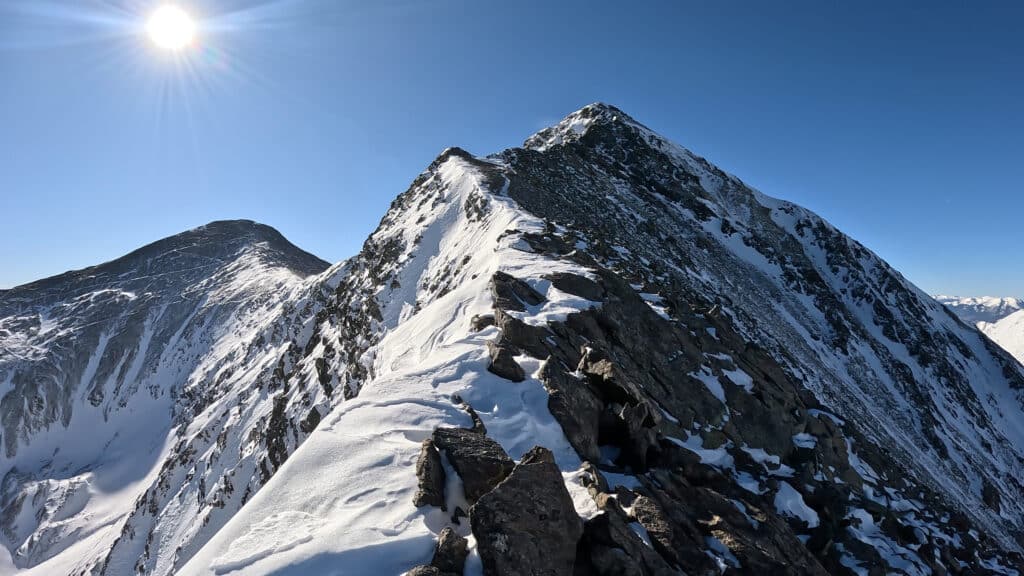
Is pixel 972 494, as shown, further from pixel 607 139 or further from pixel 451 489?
pixel 607 139

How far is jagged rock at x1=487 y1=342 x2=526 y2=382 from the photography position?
412 inches

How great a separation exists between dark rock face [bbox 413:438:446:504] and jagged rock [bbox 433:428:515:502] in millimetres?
245

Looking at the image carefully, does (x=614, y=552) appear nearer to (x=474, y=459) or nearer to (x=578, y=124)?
(x=474, y=459)

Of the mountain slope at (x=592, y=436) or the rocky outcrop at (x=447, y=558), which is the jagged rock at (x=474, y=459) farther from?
the rocky outcrop at (x=447, y=558)

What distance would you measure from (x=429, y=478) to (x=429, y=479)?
2cm

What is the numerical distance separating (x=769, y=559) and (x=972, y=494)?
46.5 meters

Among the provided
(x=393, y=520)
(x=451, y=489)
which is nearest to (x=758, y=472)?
(x=451, y=489)

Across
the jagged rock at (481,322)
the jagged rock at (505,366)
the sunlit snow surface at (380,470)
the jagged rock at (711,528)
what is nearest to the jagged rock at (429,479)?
the sunlit snow surface at (380,470)

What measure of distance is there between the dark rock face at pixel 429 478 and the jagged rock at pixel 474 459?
25 cm

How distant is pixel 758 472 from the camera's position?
11.8 meters

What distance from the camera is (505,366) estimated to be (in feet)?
34.8

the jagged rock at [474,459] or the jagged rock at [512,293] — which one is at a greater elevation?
the jagged rock at [512,293]

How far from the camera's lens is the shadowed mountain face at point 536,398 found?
22.7 ft

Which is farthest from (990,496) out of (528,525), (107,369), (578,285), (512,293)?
(107,369)
